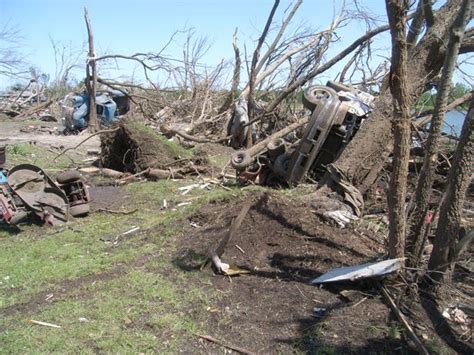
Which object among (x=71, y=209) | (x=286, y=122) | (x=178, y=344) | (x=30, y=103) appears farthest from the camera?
(x=30, y=103)

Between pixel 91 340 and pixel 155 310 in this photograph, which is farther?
pixel 155 310

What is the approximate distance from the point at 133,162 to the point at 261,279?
6.17 metres

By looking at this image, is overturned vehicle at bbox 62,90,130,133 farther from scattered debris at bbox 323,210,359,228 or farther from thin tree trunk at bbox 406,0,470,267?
thin tree trunk at bbox 406,0,470,267

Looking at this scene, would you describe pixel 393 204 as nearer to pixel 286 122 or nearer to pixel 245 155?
→ pixel 245 155

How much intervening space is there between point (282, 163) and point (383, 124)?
1683 millimetres

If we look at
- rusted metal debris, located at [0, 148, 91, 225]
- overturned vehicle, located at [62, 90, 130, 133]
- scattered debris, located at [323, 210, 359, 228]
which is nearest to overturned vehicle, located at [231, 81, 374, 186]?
scattered debris, located at [323, 210, 359, 228]

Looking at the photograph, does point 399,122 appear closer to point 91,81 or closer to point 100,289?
point 100,289

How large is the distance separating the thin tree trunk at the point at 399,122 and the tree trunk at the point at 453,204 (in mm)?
302

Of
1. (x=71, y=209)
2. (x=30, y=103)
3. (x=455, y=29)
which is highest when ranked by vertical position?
(x=455, y=29)

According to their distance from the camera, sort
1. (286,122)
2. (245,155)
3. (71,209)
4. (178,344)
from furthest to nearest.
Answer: (286,122) < (245,155) < (71,209) < (178,344)

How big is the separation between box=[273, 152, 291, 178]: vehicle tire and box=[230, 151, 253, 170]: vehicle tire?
1.51 feet

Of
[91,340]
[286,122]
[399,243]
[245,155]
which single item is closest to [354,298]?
[399,243]

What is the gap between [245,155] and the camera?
24.7 feet

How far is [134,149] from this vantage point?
959 centimetres
